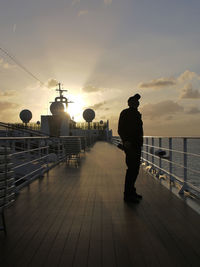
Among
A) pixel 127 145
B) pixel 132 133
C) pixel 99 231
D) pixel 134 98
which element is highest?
pixel 134 98

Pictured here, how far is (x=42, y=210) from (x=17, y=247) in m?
1.05

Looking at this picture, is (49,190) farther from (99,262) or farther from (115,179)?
(99,262)

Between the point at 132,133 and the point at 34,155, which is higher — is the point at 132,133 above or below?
above

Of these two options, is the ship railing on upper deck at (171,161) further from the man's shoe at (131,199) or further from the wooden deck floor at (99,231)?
the man's shoe at (131,199)

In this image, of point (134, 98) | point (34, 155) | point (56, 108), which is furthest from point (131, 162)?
point (56, 108)

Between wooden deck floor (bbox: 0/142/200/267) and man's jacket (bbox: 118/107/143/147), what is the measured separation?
95 centimetres

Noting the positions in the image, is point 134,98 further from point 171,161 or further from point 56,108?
point 56,108

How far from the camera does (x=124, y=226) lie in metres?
2.58

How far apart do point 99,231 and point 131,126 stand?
1503mm

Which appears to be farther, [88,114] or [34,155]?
[88,114]

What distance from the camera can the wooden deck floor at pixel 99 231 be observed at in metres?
1.91

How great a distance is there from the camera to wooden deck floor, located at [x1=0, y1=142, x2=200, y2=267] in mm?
1911

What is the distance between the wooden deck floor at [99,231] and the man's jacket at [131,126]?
3.10 ft

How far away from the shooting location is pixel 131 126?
11.0 feet
